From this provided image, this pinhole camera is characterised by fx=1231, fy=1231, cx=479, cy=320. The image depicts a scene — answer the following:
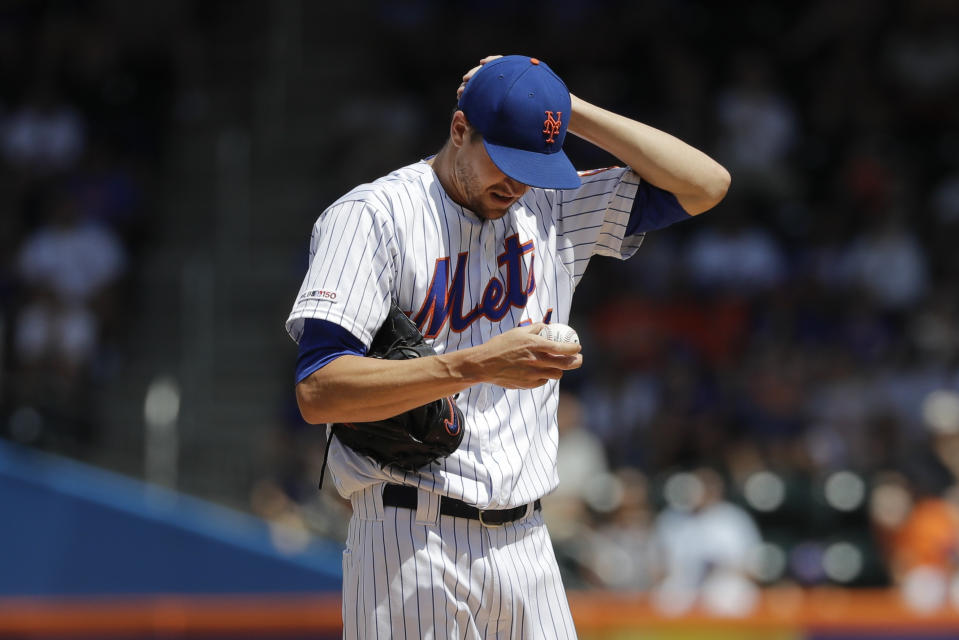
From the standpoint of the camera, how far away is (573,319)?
8.87m

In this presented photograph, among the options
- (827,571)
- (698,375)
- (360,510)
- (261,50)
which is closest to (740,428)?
(698,375)

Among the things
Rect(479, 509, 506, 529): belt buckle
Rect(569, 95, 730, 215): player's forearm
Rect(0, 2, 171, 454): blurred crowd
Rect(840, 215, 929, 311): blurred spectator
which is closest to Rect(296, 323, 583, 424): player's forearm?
Rect(479, 509, 506, 529): belt buckle

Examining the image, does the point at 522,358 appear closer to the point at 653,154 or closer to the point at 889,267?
the point at 653,154

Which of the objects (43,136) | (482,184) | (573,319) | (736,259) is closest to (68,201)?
(43,136)

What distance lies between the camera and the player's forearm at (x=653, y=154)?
288 centimetres

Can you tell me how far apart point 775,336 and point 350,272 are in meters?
6.20

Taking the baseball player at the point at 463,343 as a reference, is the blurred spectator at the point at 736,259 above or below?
above

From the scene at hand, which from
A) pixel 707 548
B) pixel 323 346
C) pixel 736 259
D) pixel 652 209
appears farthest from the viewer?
pixel 736 259

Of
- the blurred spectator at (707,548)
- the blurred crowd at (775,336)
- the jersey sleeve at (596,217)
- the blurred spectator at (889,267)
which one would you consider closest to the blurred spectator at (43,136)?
the blurred crowd at (775,336)

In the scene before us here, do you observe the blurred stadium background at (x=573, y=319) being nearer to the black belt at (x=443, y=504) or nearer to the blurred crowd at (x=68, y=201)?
the blurred crowd at (x=68, y=201)

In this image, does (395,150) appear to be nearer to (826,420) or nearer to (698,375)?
(698,375)

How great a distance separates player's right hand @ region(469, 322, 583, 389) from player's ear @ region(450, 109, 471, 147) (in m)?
0.52

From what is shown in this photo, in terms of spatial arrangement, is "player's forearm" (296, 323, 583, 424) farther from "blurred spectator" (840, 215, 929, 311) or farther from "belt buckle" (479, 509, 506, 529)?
"blurred spectator" (840, 215, 929, 311)

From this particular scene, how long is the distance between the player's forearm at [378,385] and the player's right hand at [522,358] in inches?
2.0
